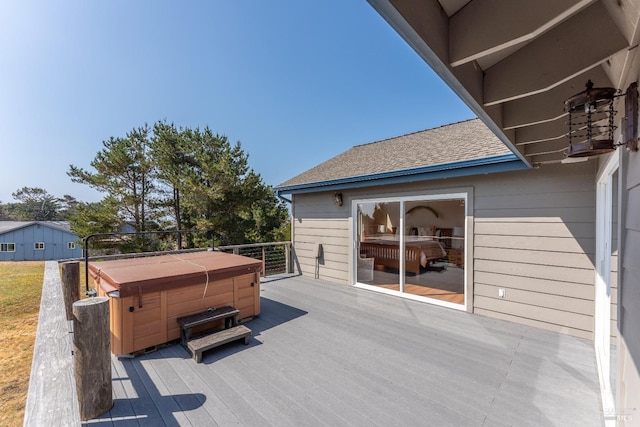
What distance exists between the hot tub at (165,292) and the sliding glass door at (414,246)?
268 cm

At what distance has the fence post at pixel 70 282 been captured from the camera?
345cm

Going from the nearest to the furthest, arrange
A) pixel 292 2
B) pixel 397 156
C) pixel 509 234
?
pixel 509 234, pixel 292 2, pixel 397 156

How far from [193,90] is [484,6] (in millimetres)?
10543

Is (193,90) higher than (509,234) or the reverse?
Result: higher

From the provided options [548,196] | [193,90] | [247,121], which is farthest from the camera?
[247,121]

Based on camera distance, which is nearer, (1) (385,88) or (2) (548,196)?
(2) (548,196)

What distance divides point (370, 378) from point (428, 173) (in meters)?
3.23

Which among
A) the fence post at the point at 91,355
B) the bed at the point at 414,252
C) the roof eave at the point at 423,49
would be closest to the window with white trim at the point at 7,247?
the fence post at the point at 91,355

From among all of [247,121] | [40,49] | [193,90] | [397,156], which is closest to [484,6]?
[397,156]

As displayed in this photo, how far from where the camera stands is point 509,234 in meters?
3.91

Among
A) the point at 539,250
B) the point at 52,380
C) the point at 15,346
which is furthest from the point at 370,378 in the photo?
the point at 15,346

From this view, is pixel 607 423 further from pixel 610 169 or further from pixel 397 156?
pixel 397 156

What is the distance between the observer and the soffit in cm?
99

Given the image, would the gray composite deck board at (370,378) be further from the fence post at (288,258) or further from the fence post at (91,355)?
the fence post at (288,258)
